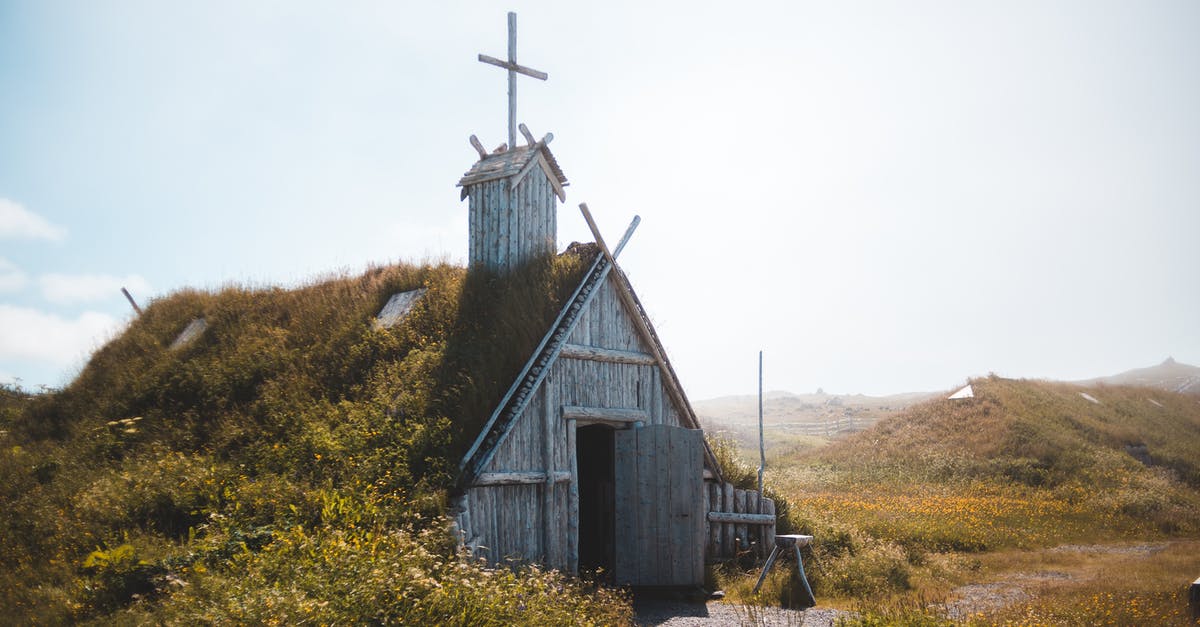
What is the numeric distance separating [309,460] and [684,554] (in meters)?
6.33

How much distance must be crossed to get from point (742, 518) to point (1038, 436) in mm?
22921

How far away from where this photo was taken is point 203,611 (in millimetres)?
8117

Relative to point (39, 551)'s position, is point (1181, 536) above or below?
below

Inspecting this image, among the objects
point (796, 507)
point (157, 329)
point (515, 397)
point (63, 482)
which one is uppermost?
point (157, 329)

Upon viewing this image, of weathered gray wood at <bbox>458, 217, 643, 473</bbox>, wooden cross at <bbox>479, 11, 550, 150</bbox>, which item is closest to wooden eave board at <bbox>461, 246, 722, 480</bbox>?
weathered gray wood at <bbox>458, 217, 643, 473</bbox>

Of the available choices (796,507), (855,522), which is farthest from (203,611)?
(855,522)

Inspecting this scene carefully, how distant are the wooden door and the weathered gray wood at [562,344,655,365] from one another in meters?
1.41

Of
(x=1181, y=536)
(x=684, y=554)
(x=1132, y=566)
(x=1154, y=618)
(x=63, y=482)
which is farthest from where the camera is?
(x=1181, y=536)

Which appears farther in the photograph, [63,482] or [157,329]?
[157,329]

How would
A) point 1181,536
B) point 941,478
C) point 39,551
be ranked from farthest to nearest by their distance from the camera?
point 941,478 → point 1181,536 → point 39,551

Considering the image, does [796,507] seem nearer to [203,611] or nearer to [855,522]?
[855,522]

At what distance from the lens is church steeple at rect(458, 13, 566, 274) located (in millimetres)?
15875

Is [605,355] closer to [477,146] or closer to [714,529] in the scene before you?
[714,529]

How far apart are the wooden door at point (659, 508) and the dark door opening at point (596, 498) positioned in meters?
0.49
